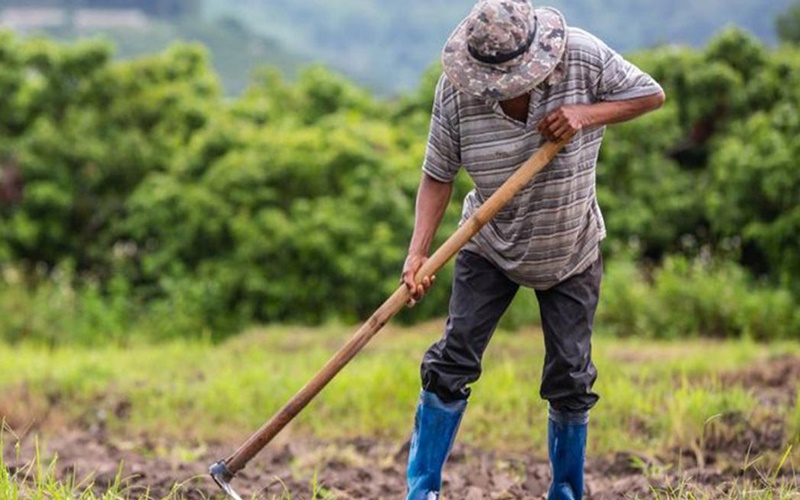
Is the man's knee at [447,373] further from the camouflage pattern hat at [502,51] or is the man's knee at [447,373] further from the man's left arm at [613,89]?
the camouflage pattern hat at [502,51]

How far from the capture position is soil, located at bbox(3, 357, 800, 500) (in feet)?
16.9

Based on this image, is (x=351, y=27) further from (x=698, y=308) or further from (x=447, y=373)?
(x=447, y=373)

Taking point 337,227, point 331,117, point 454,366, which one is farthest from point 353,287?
point 454,366

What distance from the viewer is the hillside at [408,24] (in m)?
52.1

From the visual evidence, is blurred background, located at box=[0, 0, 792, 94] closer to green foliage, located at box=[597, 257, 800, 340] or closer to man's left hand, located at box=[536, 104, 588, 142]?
green foliage, located at box=[597, 257, 800, 340]

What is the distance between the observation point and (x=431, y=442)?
4.46 m

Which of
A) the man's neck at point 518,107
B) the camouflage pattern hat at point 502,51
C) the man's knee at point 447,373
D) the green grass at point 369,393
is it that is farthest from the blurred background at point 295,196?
the camouflage pattern hat at point 502,51

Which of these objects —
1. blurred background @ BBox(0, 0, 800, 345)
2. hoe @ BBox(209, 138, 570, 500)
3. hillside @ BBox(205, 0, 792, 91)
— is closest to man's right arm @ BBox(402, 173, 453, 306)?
hoe @ BBox(209, 138, 570, 500)

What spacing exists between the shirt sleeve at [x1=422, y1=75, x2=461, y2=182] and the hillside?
35347mm

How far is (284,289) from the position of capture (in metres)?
12.7

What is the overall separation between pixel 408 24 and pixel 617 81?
208ft

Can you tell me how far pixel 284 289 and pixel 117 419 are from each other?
4.76 metres

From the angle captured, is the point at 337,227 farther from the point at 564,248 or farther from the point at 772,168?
the point at 564,248

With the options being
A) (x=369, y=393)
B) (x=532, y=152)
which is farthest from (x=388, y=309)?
(x=369, y=393)
